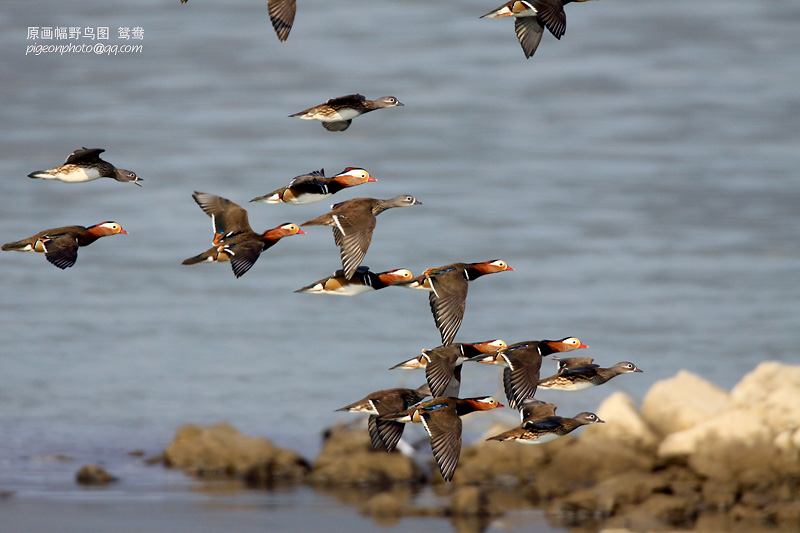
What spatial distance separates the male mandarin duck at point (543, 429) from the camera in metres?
13.2

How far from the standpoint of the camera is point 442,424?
1181 centimetres

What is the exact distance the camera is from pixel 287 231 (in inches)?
531

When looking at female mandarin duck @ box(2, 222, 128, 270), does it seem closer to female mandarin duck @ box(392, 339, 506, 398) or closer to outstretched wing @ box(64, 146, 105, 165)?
outstretched wing @ box(64, 146, 105, 165)

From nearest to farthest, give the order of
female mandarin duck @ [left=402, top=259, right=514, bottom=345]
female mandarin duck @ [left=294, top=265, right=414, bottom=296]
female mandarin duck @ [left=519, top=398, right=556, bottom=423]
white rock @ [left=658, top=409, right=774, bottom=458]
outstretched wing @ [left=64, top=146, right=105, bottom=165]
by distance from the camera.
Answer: female mandarin duck @ [left=402, top=259, right=514, bottom=345] → outstretched wing @ [left=64, top=146, right=105, bottom=165] → female mandarin duck @ [left=294, top=265, right=414, bottom=296] → female mandarin duck @ [left=519, top=398, right=556, bottom=423] → white rock @ [left=658, top=409, right=774, bottom=458]

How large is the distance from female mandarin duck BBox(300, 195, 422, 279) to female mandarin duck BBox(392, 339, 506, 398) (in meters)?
1.22

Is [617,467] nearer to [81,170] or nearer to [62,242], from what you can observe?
[81,170]

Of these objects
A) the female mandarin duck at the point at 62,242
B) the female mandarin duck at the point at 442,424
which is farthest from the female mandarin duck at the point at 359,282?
the female mandarin duck at the point at 62,242

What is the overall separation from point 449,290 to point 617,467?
61.1 ft

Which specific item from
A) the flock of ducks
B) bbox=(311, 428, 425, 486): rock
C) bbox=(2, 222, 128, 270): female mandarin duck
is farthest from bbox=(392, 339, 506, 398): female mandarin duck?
bbox=(311, 428, 425, 486): rock

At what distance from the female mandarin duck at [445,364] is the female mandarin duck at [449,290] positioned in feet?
0.46

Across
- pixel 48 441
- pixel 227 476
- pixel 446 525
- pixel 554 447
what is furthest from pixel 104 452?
pixel 554 447

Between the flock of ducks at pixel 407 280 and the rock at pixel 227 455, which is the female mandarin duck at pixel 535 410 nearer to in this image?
the flock of ducks at pixel 407 280

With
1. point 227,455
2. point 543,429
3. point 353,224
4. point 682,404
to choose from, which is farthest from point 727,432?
point 353,224

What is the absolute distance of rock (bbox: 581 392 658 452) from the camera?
29.9m
